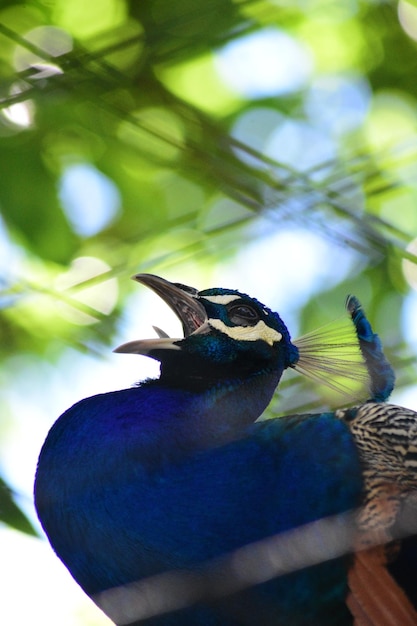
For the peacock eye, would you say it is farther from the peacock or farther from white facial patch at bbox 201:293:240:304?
the peacock

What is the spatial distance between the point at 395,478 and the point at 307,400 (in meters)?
0.36

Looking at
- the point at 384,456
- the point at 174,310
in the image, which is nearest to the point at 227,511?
the point at 384,456

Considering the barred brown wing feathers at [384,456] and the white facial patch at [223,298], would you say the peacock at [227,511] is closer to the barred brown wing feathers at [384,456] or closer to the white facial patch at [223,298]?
the barred brown wing feathers at [384,456]

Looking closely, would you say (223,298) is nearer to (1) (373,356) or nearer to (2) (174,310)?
(2) (174,310)

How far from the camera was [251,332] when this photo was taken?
4.57 ft

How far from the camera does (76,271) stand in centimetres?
145

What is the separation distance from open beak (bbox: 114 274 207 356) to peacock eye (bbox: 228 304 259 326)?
40mm

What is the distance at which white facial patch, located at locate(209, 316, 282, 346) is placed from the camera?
1.37 m

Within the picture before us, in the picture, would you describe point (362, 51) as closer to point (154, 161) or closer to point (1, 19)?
point (154, 161)

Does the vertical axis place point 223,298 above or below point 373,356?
above

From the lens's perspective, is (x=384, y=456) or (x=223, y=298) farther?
(x=223, y=298)

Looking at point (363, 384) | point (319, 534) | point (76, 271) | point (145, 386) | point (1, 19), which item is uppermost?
point (1, 19)

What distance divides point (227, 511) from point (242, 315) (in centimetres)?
32

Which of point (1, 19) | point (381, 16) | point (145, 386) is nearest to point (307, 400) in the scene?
point (145, 386)
